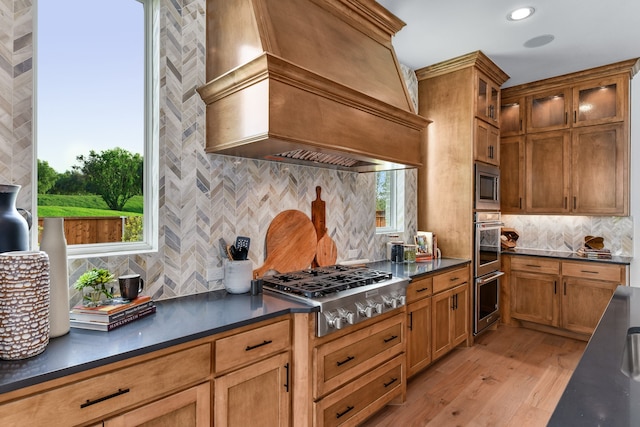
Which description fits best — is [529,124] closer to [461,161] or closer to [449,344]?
[461,161]

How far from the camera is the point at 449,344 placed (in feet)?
10.5

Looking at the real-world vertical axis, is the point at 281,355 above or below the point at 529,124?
below

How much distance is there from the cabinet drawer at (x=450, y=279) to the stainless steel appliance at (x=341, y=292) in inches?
25.6

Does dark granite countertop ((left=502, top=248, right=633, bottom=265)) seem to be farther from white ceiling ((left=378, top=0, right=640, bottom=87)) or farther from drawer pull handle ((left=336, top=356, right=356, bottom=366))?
drawer pull handle ((left=336, top=356, right=356, bottom=366))

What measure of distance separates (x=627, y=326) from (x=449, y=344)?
6.24 feet

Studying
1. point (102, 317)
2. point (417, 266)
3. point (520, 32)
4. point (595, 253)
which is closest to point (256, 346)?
point (102, 317)

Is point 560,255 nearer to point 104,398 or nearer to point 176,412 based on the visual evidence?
point 176,412

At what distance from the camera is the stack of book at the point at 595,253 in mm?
3786

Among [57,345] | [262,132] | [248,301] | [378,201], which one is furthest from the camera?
[378,201]

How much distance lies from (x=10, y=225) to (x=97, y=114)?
81 cm

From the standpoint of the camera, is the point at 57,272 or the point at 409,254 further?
the point at 409,254

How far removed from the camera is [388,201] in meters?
3.72

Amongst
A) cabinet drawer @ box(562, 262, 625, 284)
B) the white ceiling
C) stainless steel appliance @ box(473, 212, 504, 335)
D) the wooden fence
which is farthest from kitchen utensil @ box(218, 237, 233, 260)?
cabinet drawer @ box(562, 262, 625, 284)

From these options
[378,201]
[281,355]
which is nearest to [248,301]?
[281,355]
